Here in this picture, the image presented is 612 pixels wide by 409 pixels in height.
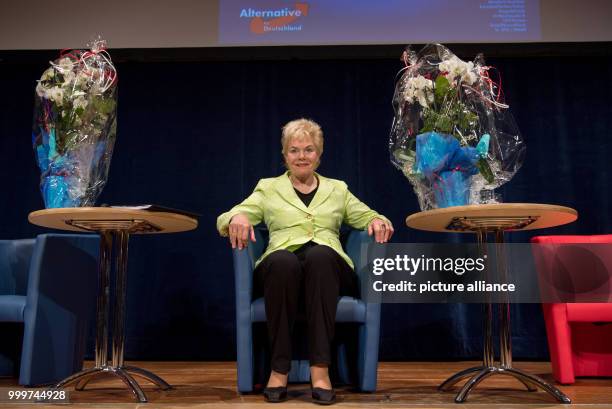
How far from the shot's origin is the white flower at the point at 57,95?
213 centimetres

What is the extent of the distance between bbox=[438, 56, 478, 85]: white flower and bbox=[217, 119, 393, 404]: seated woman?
544mm

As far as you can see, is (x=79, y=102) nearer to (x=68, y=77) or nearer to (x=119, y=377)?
(x=68, y=77)

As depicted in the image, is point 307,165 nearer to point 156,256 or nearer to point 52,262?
point 52,262

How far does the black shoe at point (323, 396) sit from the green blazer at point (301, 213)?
515mm

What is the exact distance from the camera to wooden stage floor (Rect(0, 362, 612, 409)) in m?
1.88

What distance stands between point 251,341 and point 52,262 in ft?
3.06

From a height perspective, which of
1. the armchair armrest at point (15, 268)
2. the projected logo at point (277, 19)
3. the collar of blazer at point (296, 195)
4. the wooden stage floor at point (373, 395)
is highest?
the projected logo at point (277, 19)

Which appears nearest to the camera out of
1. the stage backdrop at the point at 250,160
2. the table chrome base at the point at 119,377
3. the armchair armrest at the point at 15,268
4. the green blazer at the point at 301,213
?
the table chrome base at the point at 119,377

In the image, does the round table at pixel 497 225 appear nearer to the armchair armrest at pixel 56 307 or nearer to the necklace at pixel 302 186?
the necklace at pixel 302 186

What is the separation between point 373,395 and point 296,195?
791 millimetres

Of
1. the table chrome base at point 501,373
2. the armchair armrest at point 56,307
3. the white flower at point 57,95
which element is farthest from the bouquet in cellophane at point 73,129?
the table chrome base at point 501,373

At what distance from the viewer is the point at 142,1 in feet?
11.8

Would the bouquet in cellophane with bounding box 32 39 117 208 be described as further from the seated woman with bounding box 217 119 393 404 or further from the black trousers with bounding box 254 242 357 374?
the black trousers with bounding box 254 242 357 374

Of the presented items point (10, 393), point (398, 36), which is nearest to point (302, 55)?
point (398, 36)
